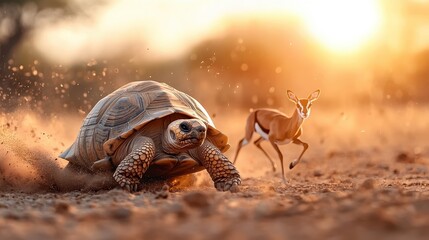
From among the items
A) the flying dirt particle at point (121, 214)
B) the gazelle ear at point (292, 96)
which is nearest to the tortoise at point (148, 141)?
the gazelle ear at point (292, 96)

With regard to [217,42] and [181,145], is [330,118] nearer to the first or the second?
[217,42]

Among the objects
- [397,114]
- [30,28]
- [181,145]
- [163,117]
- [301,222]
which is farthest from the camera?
[30,28]

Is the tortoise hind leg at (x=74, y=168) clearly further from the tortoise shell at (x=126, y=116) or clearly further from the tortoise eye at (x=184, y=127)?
the tortoise eye at (x=184, y=127)

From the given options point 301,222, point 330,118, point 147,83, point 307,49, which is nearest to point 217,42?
point 307,49

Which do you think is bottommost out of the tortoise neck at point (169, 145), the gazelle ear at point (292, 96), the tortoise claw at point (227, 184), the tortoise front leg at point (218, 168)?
the tortoise claw at point (227, 184)

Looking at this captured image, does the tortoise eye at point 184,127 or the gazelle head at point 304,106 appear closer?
the tortoise eye at point 184,127

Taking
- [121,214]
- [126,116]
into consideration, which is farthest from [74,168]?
[121,214]

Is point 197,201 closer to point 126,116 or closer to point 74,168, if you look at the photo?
point 126,116

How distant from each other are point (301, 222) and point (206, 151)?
13.6ft

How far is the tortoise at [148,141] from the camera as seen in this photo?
7348mm

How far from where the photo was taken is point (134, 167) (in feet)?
23.7

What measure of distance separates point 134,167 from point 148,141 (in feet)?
1.45

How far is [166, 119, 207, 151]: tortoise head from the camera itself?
24.1 feet

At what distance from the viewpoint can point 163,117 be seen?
7.93 metres
